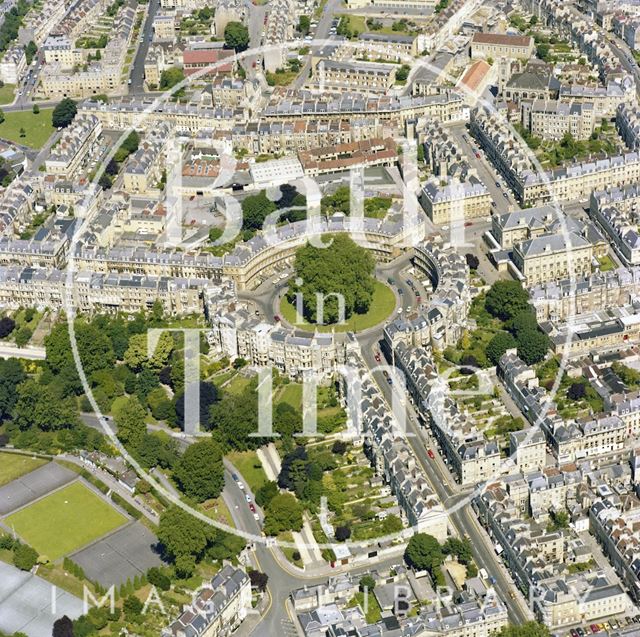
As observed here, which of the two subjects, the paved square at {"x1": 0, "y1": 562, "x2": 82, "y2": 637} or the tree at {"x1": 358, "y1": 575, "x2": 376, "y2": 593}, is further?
the tree at {"x1": 358, "y1": 575, "x2": 376, "y2": 593}

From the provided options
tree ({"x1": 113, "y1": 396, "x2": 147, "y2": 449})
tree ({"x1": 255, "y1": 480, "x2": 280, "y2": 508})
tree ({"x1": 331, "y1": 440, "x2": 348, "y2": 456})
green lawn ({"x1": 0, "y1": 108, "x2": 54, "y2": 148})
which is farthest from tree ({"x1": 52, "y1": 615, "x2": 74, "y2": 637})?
green lawn ({"x1": 0, "y1": 108, "x2": 54, "y2": 148})

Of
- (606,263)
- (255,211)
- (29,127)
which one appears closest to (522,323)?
(606,263)

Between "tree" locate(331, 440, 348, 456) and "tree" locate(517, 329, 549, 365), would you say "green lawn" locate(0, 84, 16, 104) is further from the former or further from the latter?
"tree" locate(517, 329, 549, 365)

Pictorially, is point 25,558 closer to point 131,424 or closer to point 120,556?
point 120,556

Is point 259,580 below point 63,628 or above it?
below

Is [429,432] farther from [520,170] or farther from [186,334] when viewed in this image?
[520,170]

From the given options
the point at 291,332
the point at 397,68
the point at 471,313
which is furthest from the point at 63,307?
the point at 397,68
